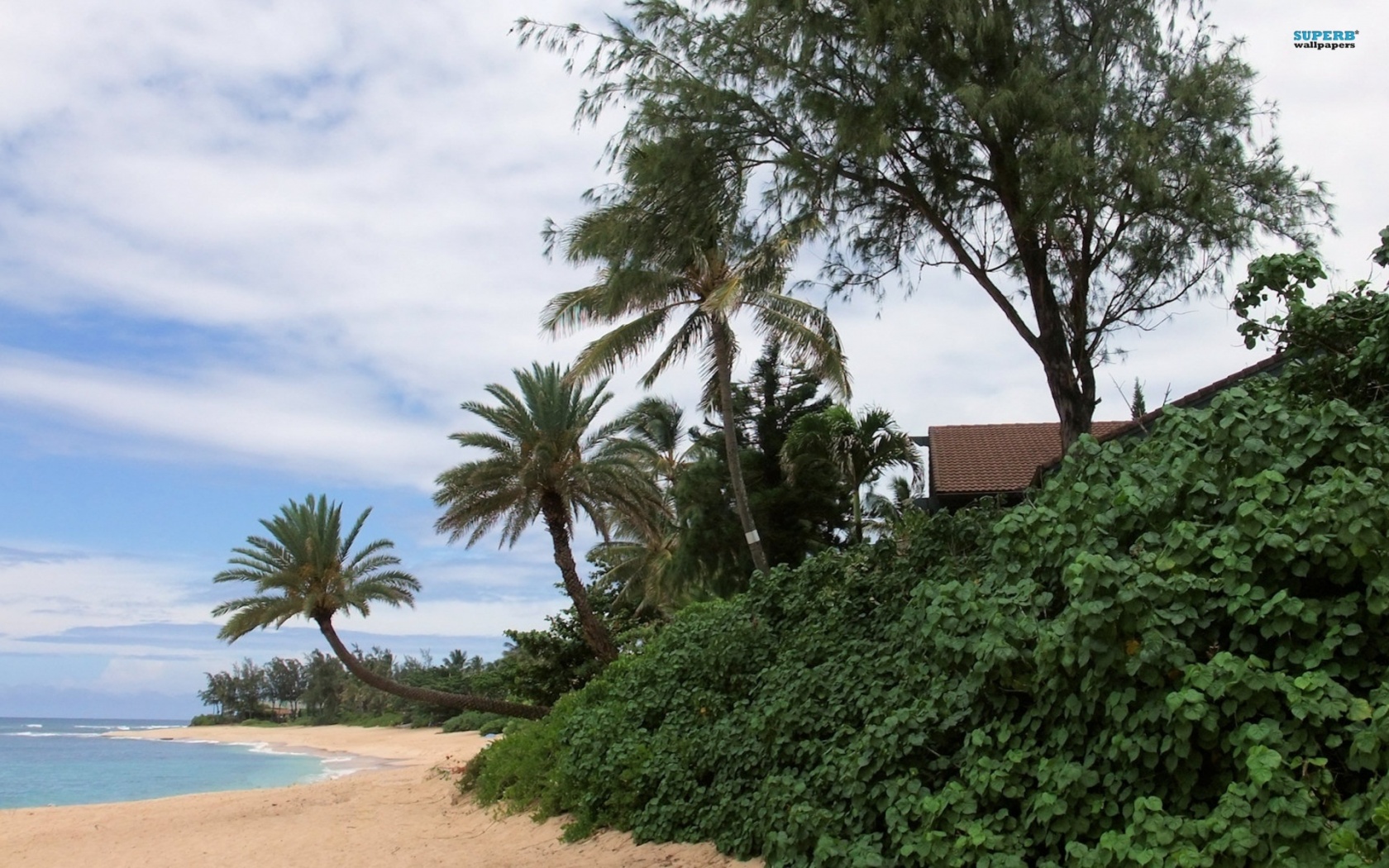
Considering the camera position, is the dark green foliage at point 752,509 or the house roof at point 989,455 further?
the dark green foliage at point 752,509

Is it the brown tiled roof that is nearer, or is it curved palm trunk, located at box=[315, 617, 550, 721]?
the brown tiled roof

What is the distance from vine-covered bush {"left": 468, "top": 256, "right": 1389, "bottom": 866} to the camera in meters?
4.90

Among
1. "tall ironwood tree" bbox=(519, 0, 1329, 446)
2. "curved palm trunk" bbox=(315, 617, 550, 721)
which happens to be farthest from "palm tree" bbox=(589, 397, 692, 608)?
"tall ironwood tree" bbox=(519, 0, 1329, 446)

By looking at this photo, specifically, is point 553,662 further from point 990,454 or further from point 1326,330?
point 1326,330

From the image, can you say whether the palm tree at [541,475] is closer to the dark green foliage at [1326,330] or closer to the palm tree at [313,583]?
the palm tree at [313,583]

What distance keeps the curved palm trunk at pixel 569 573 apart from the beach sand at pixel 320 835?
4.44 m

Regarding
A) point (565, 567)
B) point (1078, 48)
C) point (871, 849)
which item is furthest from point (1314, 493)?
point (565, 567)

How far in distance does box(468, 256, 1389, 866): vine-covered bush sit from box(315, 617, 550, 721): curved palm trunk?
1770 cm

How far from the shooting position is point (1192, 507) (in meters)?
6.04

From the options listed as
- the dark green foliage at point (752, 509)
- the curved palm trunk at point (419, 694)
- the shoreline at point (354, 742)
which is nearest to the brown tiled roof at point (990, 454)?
the dark green foliage at point (752, 509)

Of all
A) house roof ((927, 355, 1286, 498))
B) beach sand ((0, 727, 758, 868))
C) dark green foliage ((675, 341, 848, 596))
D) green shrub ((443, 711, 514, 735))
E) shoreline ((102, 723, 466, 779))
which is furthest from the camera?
green shrub ((443, 711, 514, 735))

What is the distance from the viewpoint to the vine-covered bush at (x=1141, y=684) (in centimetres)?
490

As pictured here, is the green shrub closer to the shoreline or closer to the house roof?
the shoreline

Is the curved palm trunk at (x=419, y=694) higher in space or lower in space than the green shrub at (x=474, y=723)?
higher
